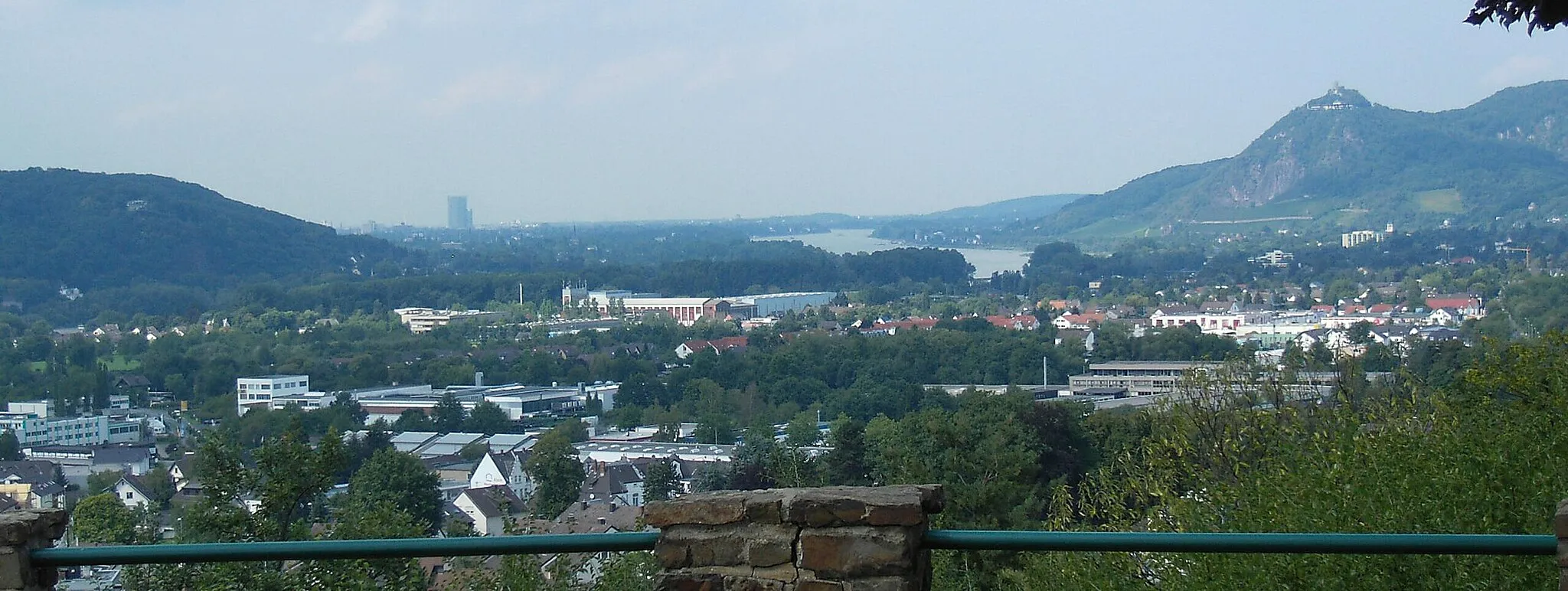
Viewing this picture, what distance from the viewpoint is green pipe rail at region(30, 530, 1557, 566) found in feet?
7.14

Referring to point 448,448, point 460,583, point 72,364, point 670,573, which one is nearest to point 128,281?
point 72,364

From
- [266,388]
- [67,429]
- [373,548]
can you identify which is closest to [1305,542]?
[373,548]

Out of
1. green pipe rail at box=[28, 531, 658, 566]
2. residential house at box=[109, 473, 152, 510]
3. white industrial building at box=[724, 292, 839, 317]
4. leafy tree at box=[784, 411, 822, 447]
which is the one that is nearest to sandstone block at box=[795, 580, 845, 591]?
green pipe rail at box=[28, 531, 658, 566]

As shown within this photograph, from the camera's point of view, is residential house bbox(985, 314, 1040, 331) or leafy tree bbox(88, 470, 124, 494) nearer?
leafy tree bbox(88, 470, 124, 494)

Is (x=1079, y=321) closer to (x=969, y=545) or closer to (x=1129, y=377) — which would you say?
(x=1129, y=377)

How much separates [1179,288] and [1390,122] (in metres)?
90.1

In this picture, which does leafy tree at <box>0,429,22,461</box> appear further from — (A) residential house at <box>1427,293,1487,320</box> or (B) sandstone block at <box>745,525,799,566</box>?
(A) residential house at <box>1427,293,1487,320</box>

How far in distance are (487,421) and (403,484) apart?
24.9 m

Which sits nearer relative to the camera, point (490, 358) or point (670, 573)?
point (670, 573)

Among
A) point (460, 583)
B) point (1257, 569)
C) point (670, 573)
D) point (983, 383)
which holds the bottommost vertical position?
point (983, 383)

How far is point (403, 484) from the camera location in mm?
25203

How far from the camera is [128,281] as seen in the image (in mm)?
94375

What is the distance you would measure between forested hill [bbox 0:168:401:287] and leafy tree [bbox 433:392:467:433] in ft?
167

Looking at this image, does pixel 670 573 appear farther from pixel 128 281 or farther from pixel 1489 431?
pixel 128 281
